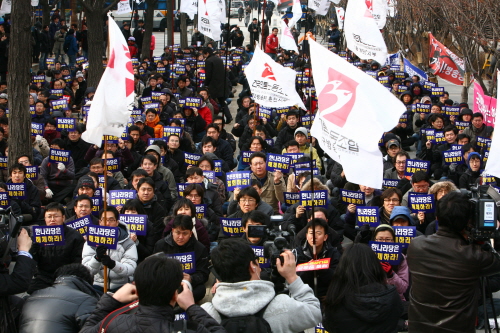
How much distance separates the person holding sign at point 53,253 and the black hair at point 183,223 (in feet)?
3.40

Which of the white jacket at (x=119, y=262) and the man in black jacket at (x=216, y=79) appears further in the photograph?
the man in black jacket at (x=216, y=79)

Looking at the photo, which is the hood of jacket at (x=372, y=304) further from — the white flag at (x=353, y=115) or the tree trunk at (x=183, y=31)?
the tree trunk at (x=183, y=31)

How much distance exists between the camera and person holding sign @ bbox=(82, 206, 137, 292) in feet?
22.7

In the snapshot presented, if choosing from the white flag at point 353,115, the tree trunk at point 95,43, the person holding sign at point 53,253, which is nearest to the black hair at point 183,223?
the person holding sign at point 53,253

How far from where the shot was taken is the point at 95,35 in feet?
59.6

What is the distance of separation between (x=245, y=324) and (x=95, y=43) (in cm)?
1538

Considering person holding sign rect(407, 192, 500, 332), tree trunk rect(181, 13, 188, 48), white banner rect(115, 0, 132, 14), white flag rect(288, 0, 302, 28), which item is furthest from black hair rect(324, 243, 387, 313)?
tree trunk rect(181, 13, 188, 48)

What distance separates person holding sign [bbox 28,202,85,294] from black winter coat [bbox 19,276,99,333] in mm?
1724

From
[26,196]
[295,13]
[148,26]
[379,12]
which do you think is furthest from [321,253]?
[148,26]

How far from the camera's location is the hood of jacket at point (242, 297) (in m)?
3.89

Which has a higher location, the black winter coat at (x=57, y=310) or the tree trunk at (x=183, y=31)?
the tree trunk at (x=183, y=31)

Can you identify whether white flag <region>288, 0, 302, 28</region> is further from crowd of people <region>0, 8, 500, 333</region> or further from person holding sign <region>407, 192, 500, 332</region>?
person holding sign <region>407, 192, 500, 332</region>

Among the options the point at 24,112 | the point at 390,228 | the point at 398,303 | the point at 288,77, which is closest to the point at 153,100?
the point at 24,112

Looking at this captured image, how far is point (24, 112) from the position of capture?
11836 millimetres
